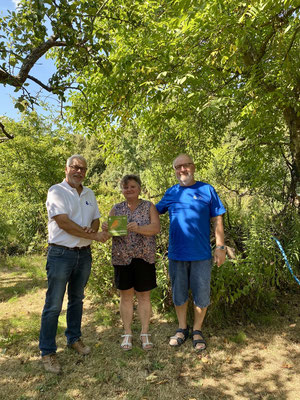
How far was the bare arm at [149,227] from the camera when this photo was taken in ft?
10.5

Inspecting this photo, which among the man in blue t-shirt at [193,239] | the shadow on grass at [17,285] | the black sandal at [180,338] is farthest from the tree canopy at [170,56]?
the shadow on grass at [17,285]

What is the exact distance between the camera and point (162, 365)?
3176mm

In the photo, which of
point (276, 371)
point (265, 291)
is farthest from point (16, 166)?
point (276, 371)

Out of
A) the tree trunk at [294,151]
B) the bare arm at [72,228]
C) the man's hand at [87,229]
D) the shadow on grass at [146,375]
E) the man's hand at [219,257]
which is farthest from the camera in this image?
the tree trunk at [294,151]

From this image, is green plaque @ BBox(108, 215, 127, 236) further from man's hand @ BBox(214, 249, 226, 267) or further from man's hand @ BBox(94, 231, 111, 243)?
man's hand @ BBox(214, 249, 226, 267)

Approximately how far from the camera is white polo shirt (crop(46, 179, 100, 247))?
299cm

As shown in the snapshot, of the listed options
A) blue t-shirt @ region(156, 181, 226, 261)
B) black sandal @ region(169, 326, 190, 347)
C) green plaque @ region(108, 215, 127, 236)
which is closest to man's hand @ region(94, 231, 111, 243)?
green plaque @ region(108, 215, 127, 236)

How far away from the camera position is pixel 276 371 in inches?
119

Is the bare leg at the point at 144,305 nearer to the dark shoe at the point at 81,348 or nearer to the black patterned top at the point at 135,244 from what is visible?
the black patterned top at the point at 135,244

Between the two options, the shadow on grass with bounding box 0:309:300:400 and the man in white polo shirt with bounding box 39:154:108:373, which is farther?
the man in white polo shirt with bounding box 39:154:108:373

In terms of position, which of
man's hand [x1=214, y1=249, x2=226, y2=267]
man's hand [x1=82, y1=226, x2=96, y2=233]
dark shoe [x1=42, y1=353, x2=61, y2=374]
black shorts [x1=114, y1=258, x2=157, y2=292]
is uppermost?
man's hand [x1=82, y1=226, x2=96, y2=233]

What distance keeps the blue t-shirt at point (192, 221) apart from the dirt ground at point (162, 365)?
1.20 meters

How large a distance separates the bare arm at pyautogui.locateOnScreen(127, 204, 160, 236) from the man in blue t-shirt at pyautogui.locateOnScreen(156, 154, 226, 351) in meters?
0.23

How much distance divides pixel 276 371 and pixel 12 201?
10.6 metres
